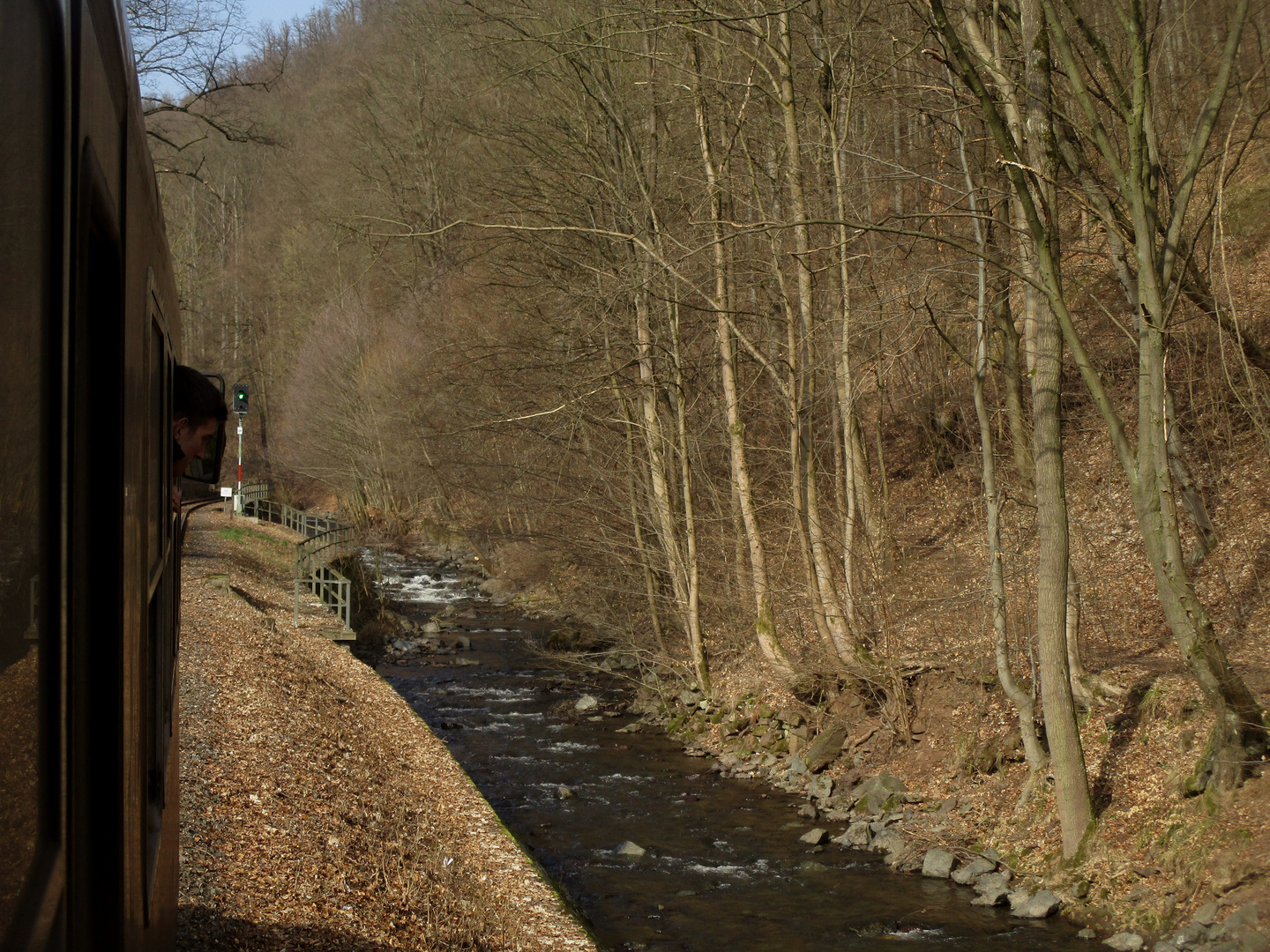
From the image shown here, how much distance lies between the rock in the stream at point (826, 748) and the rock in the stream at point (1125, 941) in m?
5.27

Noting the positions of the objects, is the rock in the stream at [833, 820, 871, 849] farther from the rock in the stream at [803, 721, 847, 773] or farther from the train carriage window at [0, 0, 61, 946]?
the train carriage window at [0, 0, 61, 946]

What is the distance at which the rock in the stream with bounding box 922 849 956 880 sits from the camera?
992 centimetres

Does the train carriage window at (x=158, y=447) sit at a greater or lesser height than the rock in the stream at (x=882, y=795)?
greater

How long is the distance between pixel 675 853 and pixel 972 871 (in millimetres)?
2902

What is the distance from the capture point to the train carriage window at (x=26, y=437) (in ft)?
3.48

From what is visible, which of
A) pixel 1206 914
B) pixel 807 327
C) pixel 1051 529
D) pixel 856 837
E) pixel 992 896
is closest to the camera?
pixel 1206 914

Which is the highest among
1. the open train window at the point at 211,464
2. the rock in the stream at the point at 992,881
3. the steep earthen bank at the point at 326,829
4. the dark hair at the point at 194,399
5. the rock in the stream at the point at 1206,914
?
the dark hair at the point at 194,399

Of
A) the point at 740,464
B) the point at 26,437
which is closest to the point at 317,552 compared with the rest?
the point at 740,464

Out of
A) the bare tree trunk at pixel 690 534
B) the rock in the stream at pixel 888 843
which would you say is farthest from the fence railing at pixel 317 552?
the rock in the stream at pixel 888 843

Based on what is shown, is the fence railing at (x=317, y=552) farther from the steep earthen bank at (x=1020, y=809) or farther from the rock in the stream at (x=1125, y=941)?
the rock in the stream at (x=1125, y=941)

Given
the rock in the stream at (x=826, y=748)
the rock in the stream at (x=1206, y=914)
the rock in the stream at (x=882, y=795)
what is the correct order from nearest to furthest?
the rock in the stream at (x=1206, y=914) → the rock in the stream at (x=882, y=795) → the rock in the stream at (x=826, y=748)

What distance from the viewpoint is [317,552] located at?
71.3ft

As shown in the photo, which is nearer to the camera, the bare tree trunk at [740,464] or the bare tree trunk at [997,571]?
the bare tree trunk at [997,571]

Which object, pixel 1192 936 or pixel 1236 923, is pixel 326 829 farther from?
pixel 1236 923
